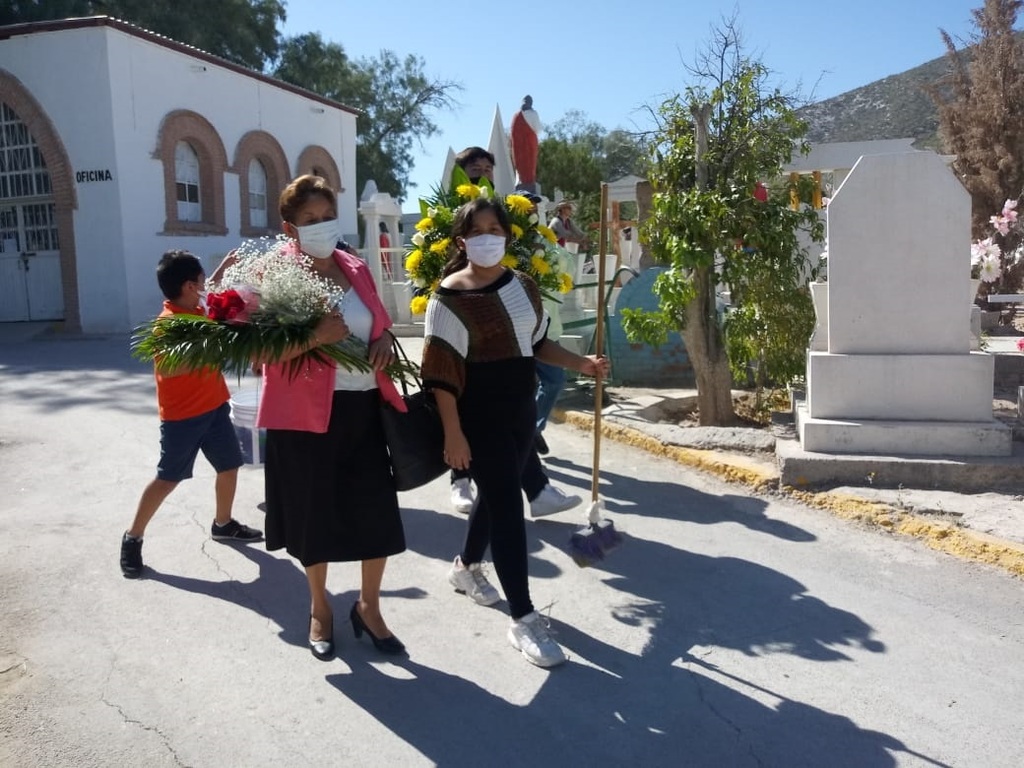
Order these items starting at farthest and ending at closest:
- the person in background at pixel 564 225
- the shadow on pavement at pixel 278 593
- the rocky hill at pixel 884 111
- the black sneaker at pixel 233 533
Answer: the rocky hill at pixel 884 111
the person in background at pixel 564 225
the black sneaker at pixel 233 533
the shadow on pavement at pixel 278 593

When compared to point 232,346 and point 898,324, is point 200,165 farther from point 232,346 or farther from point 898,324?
point 232,346

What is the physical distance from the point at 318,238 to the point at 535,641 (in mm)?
1714

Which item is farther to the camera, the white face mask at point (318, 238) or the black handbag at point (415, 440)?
the black handbag at point (415, 440)

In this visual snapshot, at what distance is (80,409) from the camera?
8125 mm

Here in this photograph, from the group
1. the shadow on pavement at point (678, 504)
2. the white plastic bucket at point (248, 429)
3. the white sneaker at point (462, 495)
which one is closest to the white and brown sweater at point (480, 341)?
the white sneaker at point (462, 495)

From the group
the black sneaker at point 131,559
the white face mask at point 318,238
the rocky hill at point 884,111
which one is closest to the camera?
the white face mask at point 318,238

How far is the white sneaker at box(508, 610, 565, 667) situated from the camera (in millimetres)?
3279

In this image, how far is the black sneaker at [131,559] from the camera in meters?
4.19

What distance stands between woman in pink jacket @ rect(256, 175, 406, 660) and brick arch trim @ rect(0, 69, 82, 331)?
13.9 meters

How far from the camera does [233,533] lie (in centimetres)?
467

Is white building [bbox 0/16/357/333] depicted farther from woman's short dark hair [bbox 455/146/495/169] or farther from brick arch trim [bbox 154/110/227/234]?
woman's short dark hair [bbox 455/146/495/169]

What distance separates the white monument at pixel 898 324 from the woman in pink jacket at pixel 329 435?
10.3 ft

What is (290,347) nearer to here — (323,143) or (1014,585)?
(1014,585)

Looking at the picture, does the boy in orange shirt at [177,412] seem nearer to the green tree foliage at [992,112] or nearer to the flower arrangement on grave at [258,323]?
the flower arrangement on grave at [258,323]
